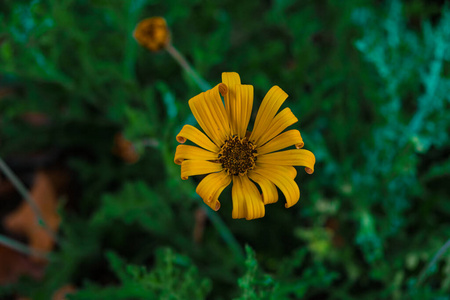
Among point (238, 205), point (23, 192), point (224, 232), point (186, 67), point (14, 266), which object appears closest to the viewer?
point (238, 205)

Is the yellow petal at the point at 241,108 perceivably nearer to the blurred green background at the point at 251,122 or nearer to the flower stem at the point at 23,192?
the blurred green background at the point at 251,122

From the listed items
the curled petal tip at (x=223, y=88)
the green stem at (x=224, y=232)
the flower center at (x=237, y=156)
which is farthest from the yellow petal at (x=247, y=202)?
the green stem at (x=224, y=232)

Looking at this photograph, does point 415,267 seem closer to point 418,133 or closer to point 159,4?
point 418,133

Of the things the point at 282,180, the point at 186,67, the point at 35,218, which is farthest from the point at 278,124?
the point at 35,218

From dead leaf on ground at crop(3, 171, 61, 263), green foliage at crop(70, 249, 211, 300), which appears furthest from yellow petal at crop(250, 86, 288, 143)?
dead leaf on ground at crop(3, 171, 61, 263)

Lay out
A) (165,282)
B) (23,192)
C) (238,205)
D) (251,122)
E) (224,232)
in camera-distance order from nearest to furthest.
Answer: (238,205) < (165,282) < (23,192) < (224,232) < (251,122)

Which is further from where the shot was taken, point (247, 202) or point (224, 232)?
point (224, 232)

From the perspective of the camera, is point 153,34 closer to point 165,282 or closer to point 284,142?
point 284,142

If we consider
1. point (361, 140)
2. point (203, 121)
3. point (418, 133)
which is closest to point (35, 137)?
point (203, 121)
